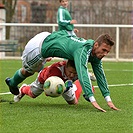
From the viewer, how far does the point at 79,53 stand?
8070 mm

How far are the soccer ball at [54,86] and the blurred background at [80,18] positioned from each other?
48.4 feet

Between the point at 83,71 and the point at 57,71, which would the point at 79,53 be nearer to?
the point at 83,71

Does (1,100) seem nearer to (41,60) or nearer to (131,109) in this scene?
(41,60)

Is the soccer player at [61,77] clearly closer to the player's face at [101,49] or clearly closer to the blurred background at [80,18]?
the player's face at [101,49]

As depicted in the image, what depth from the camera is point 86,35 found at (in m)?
24.0

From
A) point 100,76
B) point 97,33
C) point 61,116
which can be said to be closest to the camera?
point 61,116

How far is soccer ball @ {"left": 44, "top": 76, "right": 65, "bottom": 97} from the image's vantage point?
8.26 meters

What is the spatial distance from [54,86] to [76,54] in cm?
49

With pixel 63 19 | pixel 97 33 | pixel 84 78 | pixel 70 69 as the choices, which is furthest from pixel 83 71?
pixel 97 33

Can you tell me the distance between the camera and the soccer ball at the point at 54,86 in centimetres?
826

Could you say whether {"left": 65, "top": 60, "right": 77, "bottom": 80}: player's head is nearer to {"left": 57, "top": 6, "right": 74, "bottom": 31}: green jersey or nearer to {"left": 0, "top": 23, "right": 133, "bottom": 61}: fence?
{"left": 57, "top": 6, "right": 74, "bottom": 31}: green jersey

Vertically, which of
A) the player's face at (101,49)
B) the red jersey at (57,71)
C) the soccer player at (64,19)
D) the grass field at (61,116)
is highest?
the soccer player at (64,19)

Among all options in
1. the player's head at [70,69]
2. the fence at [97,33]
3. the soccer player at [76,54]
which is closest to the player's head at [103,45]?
the soccer player at [76,54]

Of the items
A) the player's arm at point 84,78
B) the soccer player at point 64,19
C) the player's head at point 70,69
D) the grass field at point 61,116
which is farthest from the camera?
the soccer player at point 64,19
